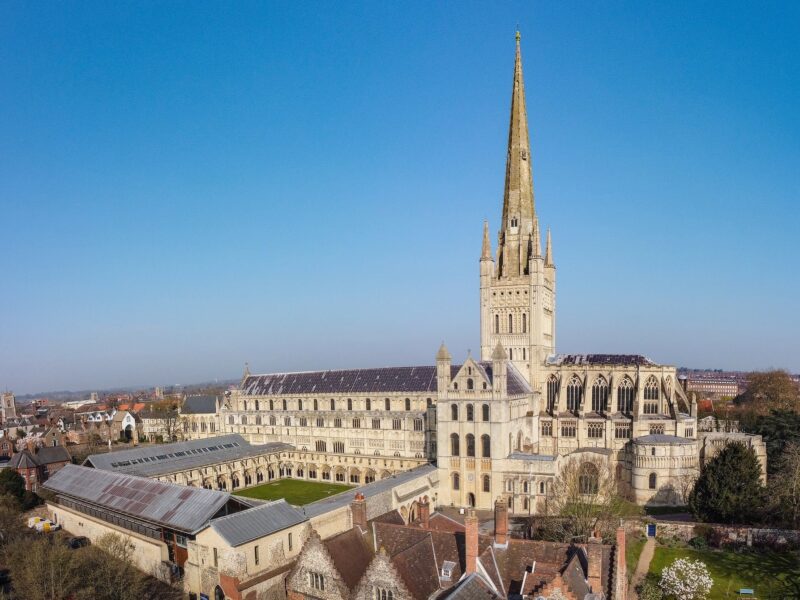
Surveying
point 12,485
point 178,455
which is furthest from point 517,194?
point 12,485

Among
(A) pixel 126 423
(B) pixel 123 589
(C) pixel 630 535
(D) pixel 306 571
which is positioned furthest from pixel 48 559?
(A) pixel 126 423

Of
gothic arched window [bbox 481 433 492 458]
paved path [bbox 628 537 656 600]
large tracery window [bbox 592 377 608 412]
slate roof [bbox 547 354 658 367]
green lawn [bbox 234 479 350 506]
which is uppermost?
slate roof [bbox 547 354 658 367]

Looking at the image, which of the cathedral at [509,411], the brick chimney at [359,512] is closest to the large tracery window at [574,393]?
the cathedral at [509,411]

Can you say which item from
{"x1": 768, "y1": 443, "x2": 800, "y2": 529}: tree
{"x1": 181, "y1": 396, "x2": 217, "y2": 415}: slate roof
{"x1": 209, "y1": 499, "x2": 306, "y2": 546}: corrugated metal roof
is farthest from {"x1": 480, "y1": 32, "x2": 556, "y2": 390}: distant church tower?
{"x1": 181, "y1": 396, "x2": 217, "y2": 415}: slate roof

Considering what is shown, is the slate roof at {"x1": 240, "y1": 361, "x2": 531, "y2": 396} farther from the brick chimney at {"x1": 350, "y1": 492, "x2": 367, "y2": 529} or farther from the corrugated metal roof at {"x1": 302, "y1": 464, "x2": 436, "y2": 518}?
the brick chimney at {"x1": 350, "y1": 492, "x2": 367, "y2": 529}

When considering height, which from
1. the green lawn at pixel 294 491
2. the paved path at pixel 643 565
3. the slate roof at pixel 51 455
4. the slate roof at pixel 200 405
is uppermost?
the slate roof at pixel 200 405

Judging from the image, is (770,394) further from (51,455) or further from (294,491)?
(51,455)

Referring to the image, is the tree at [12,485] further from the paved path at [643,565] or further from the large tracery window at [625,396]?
the large tracery window at [625,396]

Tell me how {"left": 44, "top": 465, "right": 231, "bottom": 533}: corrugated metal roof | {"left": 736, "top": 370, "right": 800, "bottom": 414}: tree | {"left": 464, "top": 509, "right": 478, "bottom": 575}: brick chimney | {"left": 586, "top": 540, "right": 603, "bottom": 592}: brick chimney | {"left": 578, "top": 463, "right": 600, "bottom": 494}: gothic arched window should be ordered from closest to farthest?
{"left": 586, "top": 540, "right": 603, "bottom": 592}: brick chimney
{"left": 464, "top": 509, "right": 478, "bottom": 575}: brick chimney
{"left": 44, "top": 465, "right": 231, "bottom": 533}: corrugated metal roof
{"left": 578, "top": 463, "right": 600, "bottom": 494}: gothic arched window
{"left": 736, "top": 370, "right": 800, "bottom": 414}: tree
